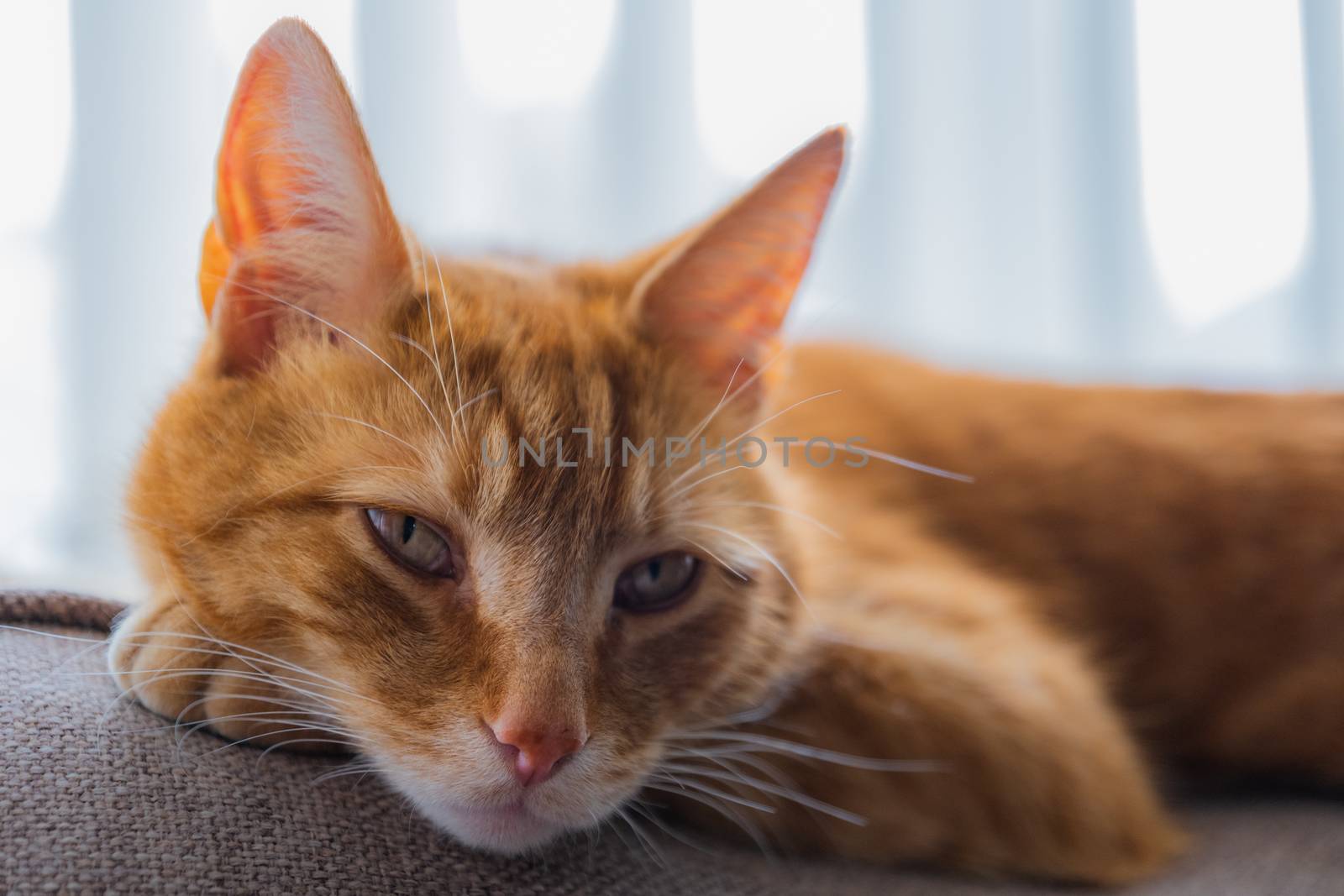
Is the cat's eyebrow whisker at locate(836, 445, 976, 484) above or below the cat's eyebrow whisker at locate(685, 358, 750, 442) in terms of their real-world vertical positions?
below

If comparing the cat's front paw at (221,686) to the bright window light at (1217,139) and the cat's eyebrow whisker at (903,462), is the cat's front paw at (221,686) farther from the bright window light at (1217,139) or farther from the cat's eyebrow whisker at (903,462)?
the bright window light at (1217,139)

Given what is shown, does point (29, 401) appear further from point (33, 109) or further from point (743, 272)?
point (743, 272)

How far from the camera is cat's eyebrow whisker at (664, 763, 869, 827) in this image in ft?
3.98

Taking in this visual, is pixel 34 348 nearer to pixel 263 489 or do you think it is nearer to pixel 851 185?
pixel 263 489

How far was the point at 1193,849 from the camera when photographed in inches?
61.0

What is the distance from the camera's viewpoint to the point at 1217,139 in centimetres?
337

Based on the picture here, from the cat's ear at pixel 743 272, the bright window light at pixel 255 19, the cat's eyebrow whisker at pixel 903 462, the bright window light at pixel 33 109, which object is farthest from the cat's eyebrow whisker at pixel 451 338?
the bright window light at pixel 33 109

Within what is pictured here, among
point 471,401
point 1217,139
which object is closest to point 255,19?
point 471,401

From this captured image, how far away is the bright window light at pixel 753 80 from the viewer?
2.73 meters

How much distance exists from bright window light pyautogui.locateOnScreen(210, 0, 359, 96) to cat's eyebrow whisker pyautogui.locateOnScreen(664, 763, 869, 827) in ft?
5.18

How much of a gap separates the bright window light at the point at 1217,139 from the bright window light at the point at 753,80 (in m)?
1.26

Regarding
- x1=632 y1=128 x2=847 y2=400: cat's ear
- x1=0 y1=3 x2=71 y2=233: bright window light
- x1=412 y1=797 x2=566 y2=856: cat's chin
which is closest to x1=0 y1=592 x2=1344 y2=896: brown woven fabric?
x1=412 y1=797 x2=566 y2=856: cat's chin

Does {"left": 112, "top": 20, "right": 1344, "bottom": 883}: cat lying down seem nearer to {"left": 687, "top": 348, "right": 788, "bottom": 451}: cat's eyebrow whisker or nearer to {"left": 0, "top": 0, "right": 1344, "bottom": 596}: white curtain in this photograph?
{"left": 687, "top": 348, "right": 788, "bottom": 451}: cat's eyebrow whisker

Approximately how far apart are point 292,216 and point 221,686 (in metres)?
0.49
